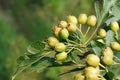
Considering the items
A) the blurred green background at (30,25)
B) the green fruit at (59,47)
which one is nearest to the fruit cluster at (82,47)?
the green fruit at (59,47)

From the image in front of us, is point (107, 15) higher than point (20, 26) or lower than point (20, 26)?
higher

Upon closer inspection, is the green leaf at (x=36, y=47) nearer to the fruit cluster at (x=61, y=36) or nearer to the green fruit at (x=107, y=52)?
the fruit cluster at (x=61, y=36)

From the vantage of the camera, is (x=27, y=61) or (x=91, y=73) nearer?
(x=91, y=73)

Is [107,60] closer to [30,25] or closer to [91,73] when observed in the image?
[91,73]

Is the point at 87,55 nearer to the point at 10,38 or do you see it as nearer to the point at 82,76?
the point at 82,76

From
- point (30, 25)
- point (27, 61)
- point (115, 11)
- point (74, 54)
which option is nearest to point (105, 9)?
point (115, 11)

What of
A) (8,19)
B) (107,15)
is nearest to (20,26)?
(8,19)

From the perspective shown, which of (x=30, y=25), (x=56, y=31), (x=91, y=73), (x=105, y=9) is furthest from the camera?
(x=30, y=25)
